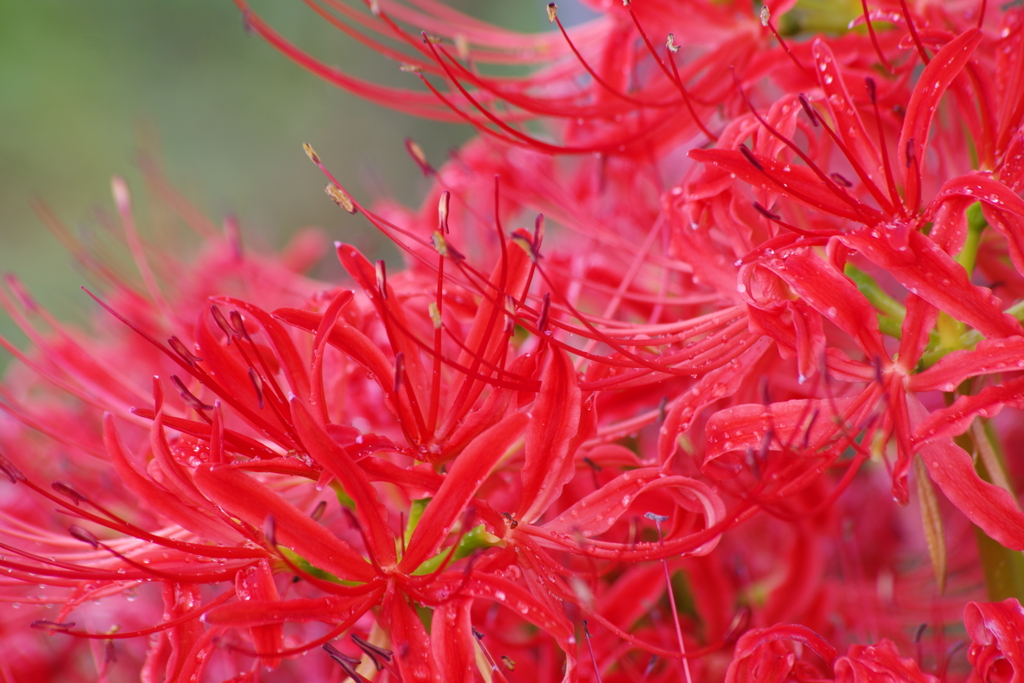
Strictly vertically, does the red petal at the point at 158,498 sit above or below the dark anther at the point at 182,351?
below

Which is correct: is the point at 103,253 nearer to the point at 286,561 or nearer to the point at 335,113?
the point at 286,561

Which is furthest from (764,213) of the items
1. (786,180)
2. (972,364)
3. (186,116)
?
(186,116)

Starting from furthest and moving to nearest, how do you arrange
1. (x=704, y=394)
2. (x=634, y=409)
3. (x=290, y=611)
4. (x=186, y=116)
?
(x=186, y=116) < (x=634, y=409) < (x=704, y=394) < (x=290, y=611)

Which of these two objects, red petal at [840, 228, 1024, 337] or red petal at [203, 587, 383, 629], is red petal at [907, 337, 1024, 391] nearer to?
red petal at [840, 228, 1024, 337]

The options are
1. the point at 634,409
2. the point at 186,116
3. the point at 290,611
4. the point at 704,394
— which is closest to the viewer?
the point at 290,611

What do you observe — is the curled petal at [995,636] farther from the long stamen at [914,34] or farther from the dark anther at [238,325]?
the dark anther at [238,325]

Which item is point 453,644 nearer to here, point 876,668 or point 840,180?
point 876,668

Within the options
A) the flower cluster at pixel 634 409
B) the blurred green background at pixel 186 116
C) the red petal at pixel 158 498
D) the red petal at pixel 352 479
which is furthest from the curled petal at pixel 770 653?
the blurred green background at pixel 186 116
